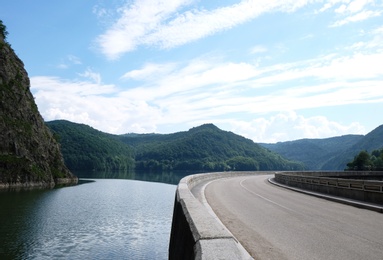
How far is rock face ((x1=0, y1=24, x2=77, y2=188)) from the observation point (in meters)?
69.8

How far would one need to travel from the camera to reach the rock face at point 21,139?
229ft

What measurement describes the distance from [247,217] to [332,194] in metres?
11.6

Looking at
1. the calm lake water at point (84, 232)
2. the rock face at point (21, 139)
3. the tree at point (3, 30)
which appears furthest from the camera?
the tree at point (3, 30)

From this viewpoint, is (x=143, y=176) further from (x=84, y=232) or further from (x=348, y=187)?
(x=348, y=187)

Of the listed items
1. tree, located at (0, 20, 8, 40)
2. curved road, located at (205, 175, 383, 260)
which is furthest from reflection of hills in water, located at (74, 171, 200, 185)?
curved road, located at (205, 175, 383, 260)

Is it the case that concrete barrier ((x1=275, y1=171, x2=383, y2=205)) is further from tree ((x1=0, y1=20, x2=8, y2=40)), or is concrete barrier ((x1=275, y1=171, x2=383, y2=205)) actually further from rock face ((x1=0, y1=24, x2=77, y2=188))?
tree ((x1=0, y1=20, x2=8, y2=40))

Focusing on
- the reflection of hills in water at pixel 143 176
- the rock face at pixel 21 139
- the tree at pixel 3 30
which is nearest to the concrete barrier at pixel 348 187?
the rock face at pixel 21 139

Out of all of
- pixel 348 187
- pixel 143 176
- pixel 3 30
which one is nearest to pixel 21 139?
pixel 3 30

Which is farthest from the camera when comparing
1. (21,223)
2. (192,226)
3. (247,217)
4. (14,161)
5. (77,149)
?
(77,149)

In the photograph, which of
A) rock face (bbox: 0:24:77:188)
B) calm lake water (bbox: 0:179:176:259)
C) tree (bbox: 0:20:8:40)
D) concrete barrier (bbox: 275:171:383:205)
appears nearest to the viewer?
concrete barrier (bbox: 275:171:383:205)

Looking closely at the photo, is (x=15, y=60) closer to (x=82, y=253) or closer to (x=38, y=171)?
(x=38, y=171)

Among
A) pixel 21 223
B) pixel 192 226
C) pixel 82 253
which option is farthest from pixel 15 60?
pixel 192 226

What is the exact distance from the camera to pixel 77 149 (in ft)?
617

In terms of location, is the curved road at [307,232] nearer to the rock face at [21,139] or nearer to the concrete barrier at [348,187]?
the concrete barrier at [348,187]
